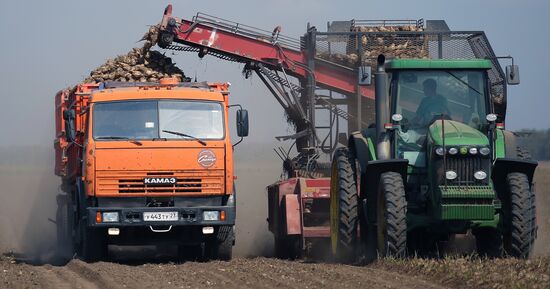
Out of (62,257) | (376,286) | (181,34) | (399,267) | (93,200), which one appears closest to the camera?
(376,286)

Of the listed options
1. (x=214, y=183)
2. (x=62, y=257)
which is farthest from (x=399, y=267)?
(x=62, y=257)

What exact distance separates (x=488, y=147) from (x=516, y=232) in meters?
1.13

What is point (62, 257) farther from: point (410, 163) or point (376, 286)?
point (376, 286)

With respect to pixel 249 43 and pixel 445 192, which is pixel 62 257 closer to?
pixel 249 43

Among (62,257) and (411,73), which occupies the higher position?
(411,73)

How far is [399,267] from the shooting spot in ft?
43.0

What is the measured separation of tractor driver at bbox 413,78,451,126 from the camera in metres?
14.8

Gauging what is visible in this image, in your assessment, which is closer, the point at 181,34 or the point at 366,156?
the point at 366,156

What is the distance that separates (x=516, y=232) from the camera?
44.9 feet

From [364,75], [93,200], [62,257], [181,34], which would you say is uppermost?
[181,34]

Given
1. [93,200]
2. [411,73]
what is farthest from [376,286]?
[93,200]

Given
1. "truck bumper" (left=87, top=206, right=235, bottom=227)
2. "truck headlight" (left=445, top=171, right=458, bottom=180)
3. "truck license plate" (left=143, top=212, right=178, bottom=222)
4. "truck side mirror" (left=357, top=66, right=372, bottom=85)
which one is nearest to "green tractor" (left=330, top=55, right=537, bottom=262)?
"truck headlight" (left=445, top=171, right=458, bottom=180)

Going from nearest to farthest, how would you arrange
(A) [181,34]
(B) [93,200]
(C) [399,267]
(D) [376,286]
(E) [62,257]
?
(D) [376,286] < (C) [399,267] < (B) [93,200] < (E) [62,257] < (A) [181,34]

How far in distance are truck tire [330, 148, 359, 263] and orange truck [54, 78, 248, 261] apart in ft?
5.45
